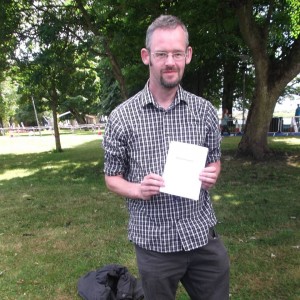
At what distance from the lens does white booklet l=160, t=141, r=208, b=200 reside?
2109 millimetres

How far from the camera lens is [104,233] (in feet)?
19.3

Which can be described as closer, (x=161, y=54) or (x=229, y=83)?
(x=161, y=54)

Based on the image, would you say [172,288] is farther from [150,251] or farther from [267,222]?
[267,222]

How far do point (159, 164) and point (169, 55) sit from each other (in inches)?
25.7

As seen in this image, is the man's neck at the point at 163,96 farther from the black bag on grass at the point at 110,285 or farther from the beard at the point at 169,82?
the black bag on grass at the point at 110,285

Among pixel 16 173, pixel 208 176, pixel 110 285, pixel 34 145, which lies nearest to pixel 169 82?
pixel 208 176

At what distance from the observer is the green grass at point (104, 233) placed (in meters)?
4.36

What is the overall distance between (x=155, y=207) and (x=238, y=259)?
2.97 m

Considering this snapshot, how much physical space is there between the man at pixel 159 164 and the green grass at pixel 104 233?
1.93 metres

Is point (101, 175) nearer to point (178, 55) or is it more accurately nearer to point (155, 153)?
point (155, 153)

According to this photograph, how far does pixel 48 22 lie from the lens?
440 inches

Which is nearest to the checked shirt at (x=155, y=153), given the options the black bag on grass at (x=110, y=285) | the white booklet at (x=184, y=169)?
the white booklet at (x=184, y=169)

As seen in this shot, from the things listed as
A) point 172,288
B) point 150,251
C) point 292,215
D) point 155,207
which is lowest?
point 292,215

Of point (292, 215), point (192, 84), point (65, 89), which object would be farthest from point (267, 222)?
point (192, 84)
